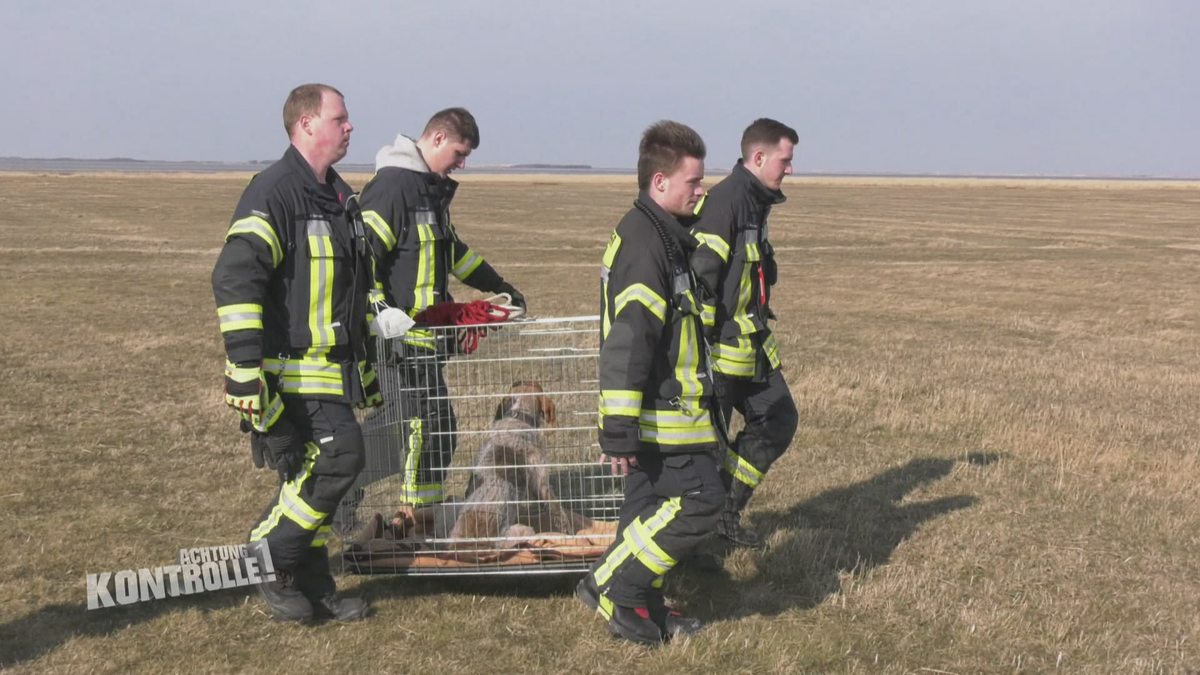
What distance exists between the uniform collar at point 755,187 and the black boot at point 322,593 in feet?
10.1

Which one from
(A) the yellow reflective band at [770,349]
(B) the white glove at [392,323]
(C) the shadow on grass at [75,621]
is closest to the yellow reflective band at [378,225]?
(B) the white glove at [392,323]

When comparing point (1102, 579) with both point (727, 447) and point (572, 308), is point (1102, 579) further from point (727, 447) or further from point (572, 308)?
point (572, 308)

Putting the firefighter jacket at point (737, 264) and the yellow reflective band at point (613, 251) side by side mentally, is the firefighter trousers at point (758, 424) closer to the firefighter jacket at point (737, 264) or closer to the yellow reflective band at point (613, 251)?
the firefighter jacket at point (737, 264)

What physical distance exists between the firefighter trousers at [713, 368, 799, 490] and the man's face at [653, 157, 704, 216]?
1.71 m

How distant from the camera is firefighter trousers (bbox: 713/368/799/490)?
6.36 m

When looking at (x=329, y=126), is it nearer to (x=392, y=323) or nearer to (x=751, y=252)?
(x=392, y=323)

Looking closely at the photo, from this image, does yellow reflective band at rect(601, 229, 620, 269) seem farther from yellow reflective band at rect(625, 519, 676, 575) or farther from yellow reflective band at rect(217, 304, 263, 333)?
yellow reflective band at rect(217, 304, 263, 333)

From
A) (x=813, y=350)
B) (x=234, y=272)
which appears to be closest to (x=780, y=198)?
(x=234, y=272)

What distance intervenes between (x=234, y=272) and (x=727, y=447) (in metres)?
3.17

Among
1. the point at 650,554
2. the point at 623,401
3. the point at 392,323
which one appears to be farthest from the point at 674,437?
the point at 392,323

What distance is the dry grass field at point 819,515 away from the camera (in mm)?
5121

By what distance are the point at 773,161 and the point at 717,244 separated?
26.5 inches

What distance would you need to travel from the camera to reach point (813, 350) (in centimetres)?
1398

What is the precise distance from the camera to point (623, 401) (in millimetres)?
4551
